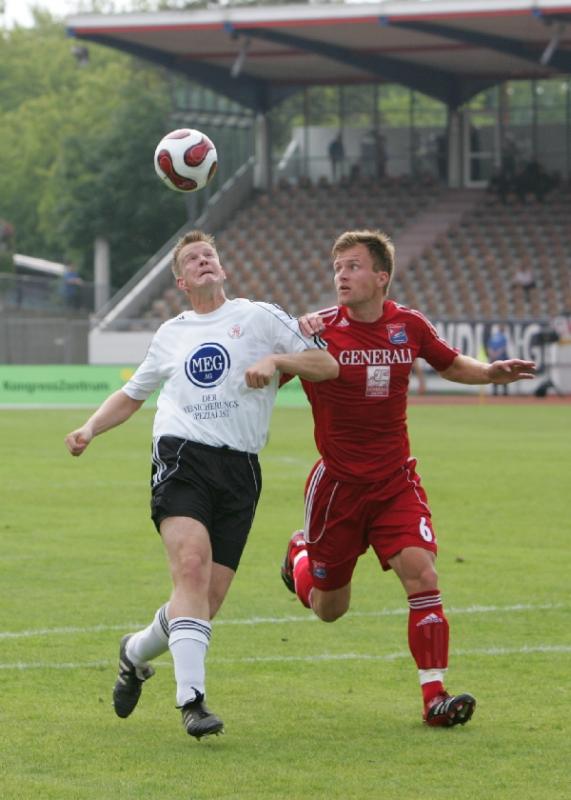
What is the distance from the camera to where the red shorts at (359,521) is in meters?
7.05

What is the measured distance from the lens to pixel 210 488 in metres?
6.69

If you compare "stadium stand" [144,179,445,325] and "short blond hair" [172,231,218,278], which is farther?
"stadium stand" [144,179,445,325]

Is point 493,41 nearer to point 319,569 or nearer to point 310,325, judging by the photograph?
point 319,569

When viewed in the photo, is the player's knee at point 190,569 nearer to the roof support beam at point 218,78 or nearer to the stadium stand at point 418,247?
the stadium stand at point 418,247

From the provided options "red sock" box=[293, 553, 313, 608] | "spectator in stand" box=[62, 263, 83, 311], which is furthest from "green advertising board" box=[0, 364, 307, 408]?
"red sock" box=[293, 553, 313, 608]

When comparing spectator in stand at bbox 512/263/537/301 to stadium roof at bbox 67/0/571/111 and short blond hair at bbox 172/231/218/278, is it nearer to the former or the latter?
stadium roof at bbox 67/0/571/111

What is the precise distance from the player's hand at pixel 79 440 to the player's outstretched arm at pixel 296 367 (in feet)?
2.58

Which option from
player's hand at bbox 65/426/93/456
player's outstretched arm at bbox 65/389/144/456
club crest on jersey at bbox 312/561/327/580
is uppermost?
player's outstretched arm at bbox 65/389/144/456

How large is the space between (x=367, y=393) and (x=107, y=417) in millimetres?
1155

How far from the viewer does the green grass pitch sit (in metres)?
5.88

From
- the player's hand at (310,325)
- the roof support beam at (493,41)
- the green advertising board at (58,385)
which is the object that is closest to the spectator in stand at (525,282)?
the roof support beam at (493,41)

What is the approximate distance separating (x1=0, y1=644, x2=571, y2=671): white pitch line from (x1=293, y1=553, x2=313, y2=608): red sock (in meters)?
0.43

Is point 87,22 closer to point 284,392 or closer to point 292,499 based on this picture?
point 284,392

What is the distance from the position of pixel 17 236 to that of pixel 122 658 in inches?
2669
